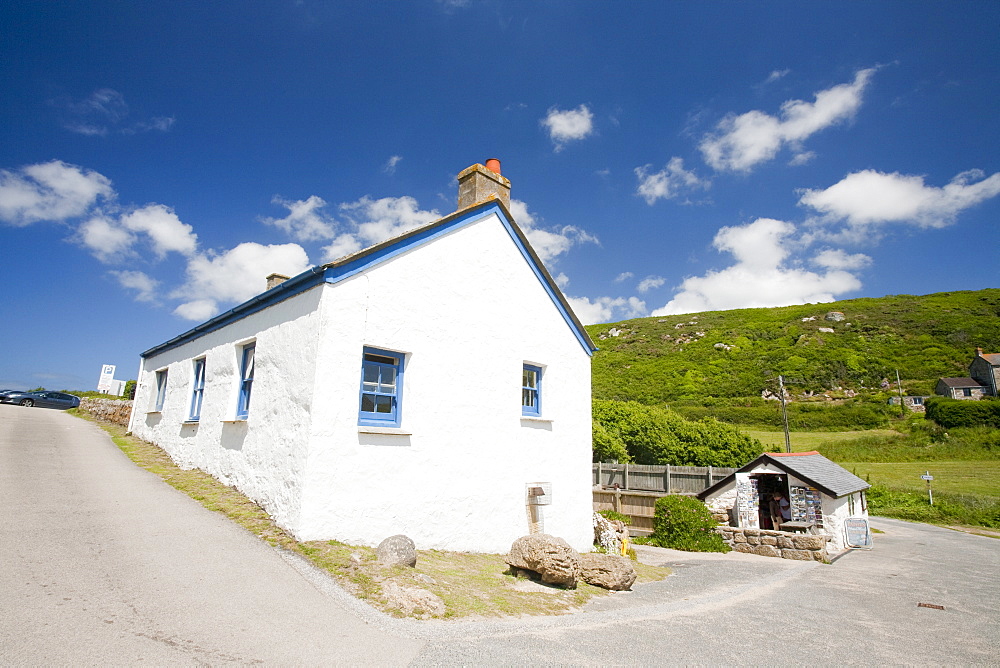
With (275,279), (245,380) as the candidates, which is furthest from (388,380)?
(275,279)

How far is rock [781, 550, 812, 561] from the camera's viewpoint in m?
15.9

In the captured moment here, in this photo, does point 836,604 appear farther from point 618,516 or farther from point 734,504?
point 618,516

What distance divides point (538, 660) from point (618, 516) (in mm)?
15604

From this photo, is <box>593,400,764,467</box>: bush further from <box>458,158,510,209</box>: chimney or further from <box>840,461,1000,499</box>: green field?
<box>840,461,1000,499</box>: green field

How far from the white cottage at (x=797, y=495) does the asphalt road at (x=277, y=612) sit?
5.43 metres

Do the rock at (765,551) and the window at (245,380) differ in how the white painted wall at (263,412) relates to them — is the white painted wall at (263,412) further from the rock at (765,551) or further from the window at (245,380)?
the rock at (765,551)

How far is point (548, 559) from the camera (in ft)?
26.9

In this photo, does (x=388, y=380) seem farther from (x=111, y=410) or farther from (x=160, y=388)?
(x=111, y=410)

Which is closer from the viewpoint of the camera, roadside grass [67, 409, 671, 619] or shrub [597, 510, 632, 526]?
roadside grass [67, 409, 671, 619]

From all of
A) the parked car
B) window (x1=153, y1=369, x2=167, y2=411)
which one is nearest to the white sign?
the parked car

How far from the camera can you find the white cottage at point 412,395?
8258 millimetres

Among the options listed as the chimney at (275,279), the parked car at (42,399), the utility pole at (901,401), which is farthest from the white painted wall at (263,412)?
the utility pole at (901,401)

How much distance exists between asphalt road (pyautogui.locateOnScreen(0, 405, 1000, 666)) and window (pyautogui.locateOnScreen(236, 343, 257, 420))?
6.05 ft

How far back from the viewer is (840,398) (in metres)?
55.8
